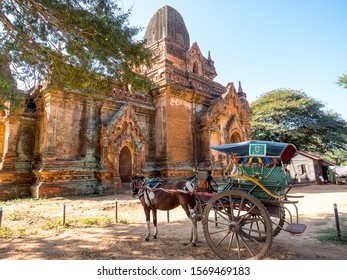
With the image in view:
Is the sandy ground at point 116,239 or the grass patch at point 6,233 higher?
the grass patch at point 6,233

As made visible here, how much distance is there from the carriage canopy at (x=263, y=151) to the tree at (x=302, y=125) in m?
26.2

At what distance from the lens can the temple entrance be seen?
15.1m

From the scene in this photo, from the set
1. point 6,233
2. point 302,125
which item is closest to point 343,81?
point 302,125

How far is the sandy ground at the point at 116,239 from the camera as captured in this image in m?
4.46

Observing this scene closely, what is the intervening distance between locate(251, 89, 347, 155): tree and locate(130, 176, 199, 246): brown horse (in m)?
26.2

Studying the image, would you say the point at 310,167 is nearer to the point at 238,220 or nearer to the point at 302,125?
the point at 302,125

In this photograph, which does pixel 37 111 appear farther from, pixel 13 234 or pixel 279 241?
pixel 279 241

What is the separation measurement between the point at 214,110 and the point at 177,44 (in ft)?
30.7

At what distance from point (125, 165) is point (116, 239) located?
9.90m

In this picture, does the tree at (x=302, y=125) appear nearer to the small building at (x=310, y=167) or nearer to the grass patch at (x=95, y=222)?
the small building at (x=310, y=167)

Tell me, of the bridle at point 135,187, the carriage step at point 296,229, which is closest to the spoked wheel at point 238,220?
the carriage step at point 296,229

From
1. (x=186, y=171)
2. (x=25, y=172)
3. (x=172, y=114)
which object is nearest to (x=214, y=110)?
(x=172, y=114)

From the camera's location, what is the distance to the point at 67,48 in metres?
7.20

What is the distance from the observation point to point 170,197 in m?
5.45
